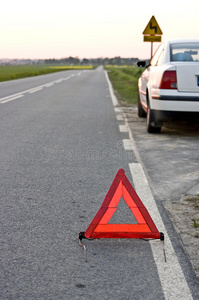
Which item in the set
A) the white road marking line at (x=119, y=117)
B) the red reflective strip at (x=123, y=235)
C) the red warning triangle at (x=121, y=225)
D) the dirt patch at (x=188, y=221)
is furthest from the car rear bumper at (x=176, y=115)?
the red reflective strip at (x=123, y=235)

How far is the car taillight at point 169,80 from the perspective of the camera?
23.5ft

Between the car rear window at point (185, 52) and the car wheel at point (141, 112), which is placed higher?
the car rear window at point (185, 52)

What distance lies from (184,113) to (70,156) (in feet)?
7.16

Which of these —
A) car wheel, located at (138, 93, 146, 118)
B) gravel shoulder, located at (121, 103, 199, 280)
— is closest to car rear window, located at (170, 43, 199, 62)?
car wheel, located at (138, 93, 146, 118)

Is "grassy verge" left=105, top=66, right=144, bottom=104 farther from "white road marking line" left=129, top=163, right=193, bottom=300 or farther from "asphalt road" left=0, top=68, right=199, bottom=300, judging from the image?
"white road marking line" left=129, top=163, right=193, bottom=300

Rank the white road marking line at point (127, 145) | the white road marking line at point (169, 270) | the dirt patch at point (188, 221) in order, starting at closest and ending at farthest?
the white road marking line at point (169, 270) → the dirt patch at point (188, 221) → the white road marking line at point (127, 145)

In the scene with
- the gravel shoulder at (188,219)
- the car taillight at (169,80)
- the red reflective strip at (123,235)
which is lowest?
the gravel shoulder at (188,219)

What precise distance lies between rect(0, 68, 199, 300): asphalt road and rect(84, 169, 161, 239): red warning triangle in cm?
7

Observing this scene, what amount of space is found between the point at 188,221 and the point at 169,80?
3.96 metres

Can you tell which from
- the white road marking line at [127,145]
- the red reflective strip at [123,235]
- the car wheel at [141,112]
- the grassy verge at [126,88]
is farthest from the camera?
the grassy verge at [126,88]

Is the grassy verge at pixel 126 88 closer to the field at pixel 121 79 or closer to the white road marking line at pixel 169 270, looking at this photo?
the field at pixel 121 79

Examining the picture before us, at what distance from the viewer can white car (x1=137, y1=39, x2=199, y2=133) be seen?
7.13m

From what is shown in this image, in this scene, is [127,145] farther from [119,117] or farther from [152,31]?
[152,31]

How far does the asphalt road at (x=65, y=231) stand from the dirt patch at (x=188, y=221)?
0.24ft
